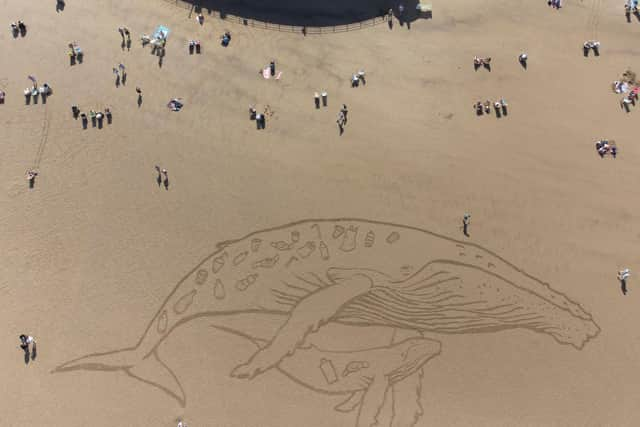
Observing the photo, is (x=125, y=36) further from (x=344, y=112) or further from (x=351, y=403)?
(x=351, y=403)

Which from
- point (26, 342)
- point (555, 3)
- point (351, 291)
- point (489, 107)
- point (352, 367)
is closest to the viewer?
point (26, 342)

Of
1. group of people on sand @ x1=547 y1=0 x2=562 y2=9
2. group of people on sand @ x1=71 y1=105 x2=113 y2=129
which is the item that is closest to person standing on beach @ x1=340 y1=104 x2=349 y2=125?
group of people on sand @ x1=71 y1=105 x2=113 y2=129

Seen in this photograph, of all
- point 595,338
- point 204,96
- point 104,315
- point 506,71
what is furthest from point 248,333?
point 506,71

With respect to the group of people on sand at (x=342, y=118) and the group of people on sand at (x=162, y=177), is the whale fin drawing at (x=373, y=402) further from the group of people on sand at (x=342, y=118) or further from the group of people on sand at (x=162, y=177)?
the group of people on sand at (x=162, y=177)

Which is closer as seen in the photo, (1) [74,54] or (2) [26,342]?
(2) [26,342]

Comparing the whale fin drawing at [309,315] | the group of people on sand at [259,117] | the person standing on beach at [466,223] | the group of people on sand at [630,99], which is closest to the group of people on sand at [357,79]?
the group of people on sand at [259,117]

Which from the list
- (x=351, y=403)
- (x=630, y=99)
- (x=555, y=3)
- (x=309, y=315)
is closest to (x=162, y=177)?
(x=309, y=315)
